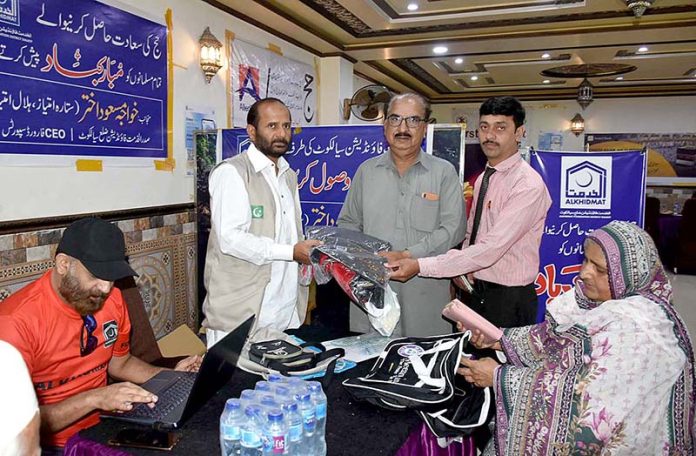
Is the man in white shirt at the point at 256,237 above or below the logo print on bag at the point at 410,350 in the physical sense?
above

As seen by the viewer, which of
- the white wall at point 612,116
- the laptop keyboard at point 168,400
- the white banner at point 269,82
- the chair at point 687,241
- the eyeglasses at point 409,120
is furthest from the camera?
the white wall at point 612,116

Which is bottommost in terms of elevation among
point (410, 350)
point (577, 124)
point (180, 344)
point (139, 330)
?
point (180, 344)

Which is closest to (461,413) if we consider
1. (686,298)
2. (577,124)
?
(686,298)

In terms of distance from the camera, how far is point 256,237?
227cm

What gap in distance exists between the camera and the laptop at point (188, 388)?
1279mm

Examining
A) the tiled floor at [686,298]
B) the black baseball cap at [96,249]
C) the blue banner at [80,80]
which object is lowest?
the tiled floor at [686,298]

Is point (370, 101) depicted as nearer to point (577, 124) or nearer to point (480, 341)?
point (480, 341)

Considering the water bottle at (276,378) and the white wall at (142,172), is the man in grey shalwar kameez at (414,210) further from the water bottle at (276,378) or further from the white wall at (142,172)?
the white wall at (142,172)

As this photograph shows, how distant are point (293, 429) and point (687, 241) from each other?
26.1 ft

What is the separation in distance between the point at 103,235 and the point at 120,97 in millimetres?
2256

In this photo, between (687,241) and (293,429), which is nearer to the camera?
(293,429)

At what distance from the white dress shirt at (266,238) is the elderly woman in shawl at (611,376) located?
1057 mm

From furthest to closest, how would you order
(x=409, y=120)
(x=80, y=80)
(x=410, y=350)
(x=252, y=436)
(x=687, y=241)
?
(x=687, y=241) < (x=80, y=80) < (x=409, y=120) < (x=410, y=350) < (x=252, y=436)

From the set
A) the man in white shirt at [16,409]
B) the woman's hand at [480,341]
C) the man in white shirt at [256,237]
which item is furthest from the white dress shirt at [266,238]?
the man in white shirt at [16,409]
